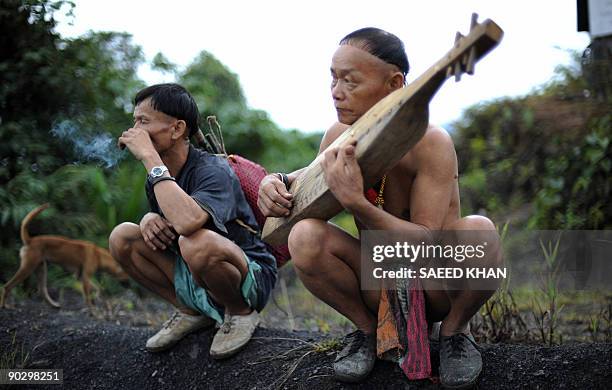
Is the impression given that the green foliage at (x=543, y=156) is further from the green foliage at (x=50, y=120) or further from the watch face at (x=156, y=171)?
the green foliage at (x=50, y=120)

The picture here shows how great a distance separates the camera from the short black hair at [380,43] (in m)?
2.54

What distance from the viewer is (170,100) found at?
3.17 metres

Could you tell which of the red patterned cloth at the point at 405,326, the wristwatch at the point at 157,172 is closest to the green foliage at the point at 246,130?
the wristwatch at the point at 157,172

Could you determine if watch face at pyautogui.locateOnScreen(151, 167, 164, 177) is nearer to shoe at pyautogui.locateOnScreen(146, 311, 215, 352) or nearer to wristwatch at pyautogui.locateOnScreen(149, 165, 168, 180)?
wristwatch at pyautogui.locateOnScreen(149, 165, 168, 180)

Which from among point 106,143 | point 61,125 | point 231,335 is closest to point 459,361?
point 231,335

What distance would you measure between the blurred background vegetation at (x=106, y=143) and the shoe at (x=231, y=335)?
2.69m

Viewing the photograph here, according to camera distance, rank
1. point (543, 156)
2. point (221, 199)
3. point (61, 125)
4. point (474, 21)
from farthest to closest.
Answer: point (543, 156) < point (61, 125) < point (221, 199) < point (474, 21)

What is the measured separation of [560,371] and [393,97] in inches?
48.8

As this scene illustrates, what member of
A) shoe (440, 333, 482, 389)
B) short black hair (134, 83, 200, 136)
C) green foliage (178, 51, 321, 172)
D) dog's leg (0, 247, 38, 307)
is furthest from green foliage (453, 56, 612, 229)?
dog's leg (0, 247, 38, 307)

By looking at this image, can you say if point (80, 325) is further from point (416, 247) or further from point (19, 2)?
point (19, 2)

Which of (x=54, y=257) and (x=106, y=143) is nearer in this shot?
(x=54, y=257)

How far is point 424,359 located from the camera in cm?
252

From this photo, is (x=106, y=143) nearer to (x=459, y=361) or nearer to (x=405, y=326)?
(x=405, y=326)

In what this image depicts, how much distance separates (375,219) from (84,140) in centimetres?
400
